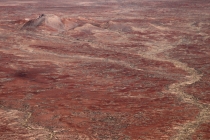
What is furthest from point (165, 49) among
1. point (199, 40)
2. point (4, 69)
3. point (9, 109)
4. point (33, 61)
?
point (9, 109)

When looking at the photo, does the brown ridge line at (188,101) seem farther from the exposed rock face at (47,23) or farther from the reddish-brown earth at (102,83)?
the exposed rock face at (47,23)

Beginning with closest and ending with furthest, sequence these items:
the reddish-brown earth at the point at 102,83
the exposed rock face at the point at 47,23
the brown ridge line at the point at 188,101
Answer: the brown ridge line at the point at 188,101 → the reddish-brown earth at the point at 102,83 → the exposed rock face at the point at 47,23

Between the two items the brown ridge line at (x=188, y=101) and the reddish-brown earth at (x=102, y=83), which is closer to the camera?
the brown ridge line at (x=188, y=101)

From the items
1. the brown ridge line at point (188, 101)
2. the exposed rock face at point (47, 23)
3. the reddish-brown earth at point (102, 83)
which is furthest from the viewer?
the exposed rock face at point (47, 23)

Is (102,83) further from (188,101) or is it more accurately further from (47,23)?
(47,23)

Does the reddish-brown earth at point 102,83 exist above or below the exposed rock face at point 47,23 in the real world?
below

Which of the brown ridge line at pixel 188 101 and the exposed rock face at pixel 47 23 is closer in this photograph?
the brown ridge line at pixel 188 101

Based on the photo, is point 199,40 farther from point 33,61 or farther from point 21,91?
point 21,91

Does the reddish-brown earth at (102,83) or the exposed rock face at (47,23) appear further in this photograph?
the exposed rock face at (47,23)

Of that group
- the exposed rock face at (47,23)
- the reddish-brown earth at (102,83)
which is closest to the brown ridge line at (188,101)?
the reddish-brown earth at (102,83)
